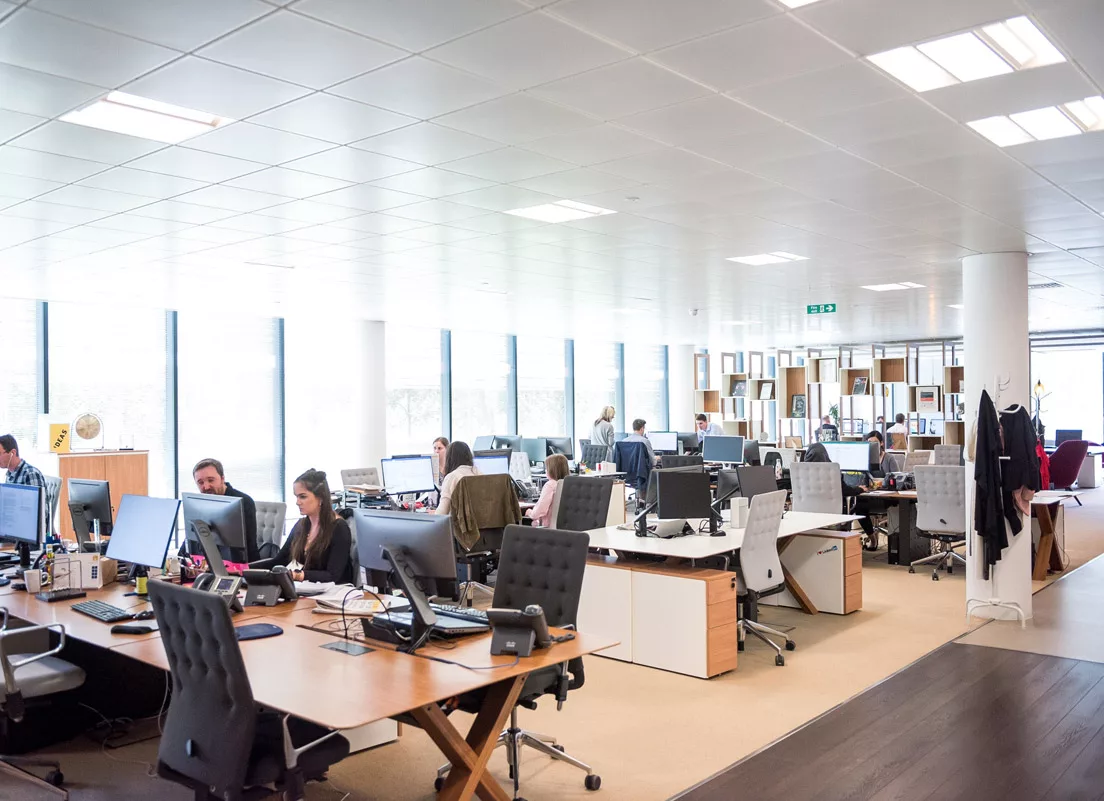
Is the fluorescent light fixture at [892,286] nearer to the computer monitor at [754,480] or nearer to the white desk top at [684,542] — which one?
the computer monitor at [754,480]

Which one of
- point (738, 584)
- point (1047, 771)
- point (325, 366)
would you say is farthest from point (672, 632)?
point (325, 366)

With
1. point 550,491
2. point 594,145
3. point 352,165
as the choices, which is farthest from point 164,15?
point 550,491

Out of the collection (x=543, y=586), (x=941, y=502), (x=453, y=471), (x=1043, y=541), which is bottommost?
(x=1043, y=541)

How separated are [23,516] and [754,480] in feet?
17.1

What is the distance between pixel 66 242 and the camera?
23.2ft

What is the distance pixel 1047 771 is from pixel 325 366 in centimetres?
1115

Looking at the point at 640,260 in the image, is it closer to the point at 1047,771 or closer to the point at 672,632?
the point at 672,632

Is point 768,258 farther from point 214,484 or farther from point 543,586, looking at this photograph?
point 214,484

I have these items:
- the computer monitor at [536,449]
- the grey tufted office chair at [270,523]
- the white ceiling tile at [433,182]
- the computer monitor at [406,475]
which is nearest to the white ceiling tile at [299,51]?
the white ceiling tile at [433,182]

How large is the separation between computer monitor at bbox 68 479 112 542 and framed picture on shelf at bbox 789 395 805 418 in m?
12.4

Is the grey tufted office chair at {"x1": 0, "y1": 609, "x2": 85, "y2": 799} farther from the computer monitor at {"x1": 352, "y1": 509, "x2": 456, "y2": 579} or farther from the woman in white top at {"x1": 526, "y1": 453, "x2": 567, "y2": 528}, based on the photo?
the woman in white top at {"x1": 526, "y1": 453, "x2": 567, "y2": 528}

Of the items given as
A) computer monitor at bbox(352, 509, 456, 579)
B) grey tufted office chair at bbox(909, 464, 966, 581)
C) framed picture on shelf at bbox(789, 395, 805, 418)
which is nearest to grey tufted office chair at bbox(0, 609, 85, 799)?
computer monitor at bbox(352, 509, 456, 579)

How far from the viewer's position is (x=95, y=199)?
225 inches

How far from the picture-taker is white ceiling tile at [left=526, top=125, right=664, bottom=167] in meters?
4.48
